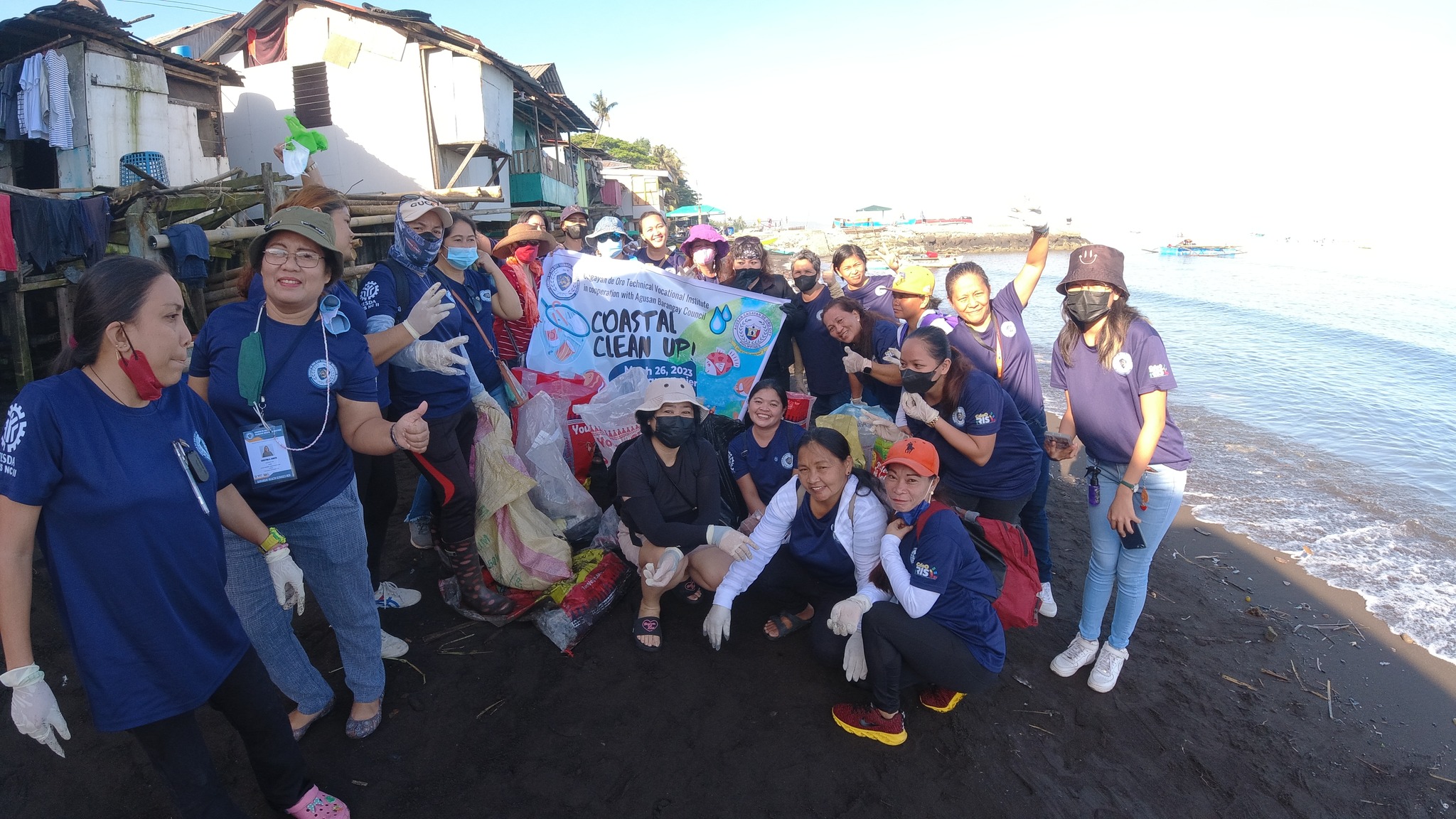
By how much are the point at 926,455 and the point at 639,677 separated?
5.95ft

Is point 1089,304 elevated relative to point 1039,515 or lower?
elevated

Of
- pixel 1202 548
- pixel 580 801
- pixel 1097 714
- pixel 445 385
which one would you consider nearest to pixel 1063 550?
pixel 1202 548

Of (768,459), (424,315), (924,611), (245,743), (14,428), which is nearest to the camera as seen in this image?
(14,428)

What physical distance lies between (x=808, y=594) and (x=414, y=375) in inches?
95.6

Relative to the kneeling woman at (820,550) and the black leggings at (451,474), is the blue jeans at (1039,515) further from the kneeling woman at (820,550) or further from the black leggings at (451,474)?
the black leggings at (451,474)

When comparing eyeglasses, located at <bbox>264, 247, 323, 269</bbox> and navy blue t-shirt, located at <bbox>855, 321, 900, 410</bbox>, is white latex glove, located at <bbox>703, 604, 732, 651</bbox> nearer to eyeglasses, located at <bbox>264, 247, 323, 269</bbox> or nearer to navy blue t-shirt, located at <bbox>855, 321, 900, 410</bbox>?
navy blue t-shirt, located at <bbox>855, 321, 900, 410</bbox>

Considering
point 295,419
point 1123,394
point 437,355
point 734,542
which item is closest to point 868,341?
point 1123,394

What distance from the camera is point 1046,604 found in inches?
165

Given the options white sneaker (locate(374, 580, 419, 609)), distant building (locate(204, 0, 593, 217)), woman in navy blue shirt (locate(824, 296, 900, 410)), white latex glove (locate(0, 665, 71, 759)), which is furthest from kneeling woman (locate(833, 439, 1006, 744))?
distant building (locate(204, 0, 593, 217))

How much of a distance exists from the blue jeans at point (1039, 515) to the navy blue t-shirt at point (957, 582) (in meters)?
1.22

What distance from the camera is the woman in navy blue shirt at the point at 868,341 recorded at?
179 inches

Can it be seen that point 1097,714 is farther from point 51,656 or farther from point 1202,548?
point 51,656

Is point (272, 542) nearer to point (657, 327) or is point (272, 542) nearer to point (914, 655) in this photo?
point (914, 655)

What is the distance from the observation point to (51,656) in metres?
3.34
